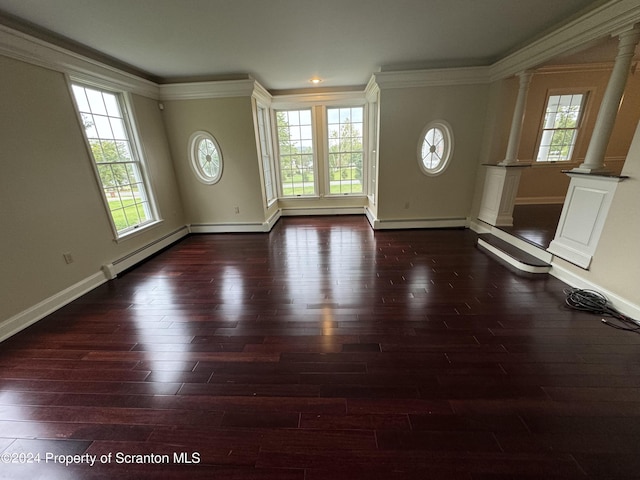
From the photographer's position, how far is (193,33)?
2.79 m

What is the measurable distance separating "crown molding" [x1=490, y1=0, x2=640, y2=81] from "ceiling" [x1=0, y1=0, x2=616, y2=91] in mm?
128

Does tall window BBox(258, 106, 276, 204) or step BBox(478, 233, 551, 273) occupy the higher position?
tall window BBox(258, 106, 276, 204)

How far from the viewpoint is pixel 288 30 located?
2781mm

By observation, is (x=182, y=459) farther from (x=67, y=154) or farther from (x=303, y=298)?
(x=67, y=154)

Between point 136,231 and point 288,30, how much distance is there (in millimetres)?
3433

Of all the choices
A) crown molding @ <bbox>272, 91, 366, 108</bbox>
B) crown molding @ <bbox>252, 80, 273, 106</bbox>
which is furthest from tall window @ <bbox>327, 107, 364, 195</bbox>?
crown molding @ <bbox>252, 80, 273, 106</bbox>

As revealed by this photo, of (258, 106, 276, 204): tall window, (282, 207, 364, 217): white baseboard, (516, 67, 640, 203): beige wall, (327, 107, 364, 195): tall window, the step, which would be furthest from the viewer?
(282, 207, 364, 217): white baseboard

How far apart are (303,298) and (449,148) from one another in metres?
3.77

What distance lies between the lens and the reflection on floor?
3.52m

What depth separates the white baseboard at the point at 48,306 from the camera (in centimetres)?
228

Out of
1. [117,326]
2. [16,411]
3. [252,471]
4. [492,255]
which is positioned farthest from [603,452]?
[117,326]

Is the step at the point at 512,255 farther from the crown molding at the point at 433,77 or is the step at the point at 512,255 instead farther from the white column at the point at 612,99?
the crown molding at the point at 433,77

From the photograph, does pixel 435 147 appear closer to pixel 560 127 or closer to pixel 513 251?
pixel 513 251

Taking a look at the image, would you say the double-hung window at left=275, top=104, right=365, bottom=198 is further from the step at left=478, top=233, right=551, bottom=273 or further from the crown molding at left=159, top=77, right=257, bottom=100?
the step at left=478, top=233, right=551, bottom=273
